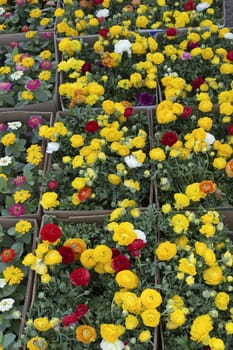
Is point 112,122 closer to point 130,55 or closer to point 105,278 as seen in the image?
point 130,55

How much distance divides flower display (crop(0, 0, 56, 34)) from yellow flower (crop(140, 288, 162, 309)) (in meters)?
1.79

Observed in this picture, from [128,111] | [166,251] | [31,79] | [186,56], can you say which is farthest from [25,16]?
[166,251]

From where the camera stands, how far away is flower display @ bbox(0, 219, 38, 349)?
4.96 feet

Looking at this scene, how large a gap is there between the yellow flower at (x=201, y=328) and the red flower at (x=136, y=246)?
0.28m

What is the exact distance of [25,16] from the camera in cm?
276

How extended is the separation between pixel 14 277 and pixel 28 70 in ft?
3.85

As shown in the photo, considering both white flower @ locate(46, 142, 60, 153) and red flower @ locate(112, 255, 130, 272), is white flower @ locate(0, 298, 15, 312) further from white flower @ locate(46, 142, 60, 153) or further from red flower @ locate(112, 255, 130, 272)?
white flower @ locate(46, 142, 60, 153)

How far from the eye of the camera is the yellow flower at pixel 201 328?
1303 mm

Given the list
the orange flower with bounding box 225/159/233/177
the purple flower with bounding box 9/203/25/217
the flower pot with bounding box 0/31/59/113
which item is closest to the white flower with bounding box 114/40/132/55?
the flower pot with bounding box 0/31/59/113

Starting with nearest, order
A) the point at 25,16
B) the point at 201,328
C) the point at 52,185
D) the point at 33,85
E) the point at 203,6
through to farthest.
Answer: the point at 201,328
the point at 52,185
the point at 33,85
the point at 203,6
the point at 25,16

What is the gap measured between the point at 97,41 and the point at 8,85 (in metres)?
0.48

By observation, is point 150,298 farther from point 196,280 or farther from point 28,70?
point 28,70

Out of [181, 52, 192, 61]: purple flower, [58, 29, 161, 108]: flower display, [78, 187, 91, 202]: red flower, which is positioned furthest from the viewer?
[181, 52, 192, 61]: purple flower

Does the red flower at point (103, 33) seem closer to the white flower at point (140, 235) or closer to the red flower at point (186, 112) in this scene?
the red flower at point (186, 112)
